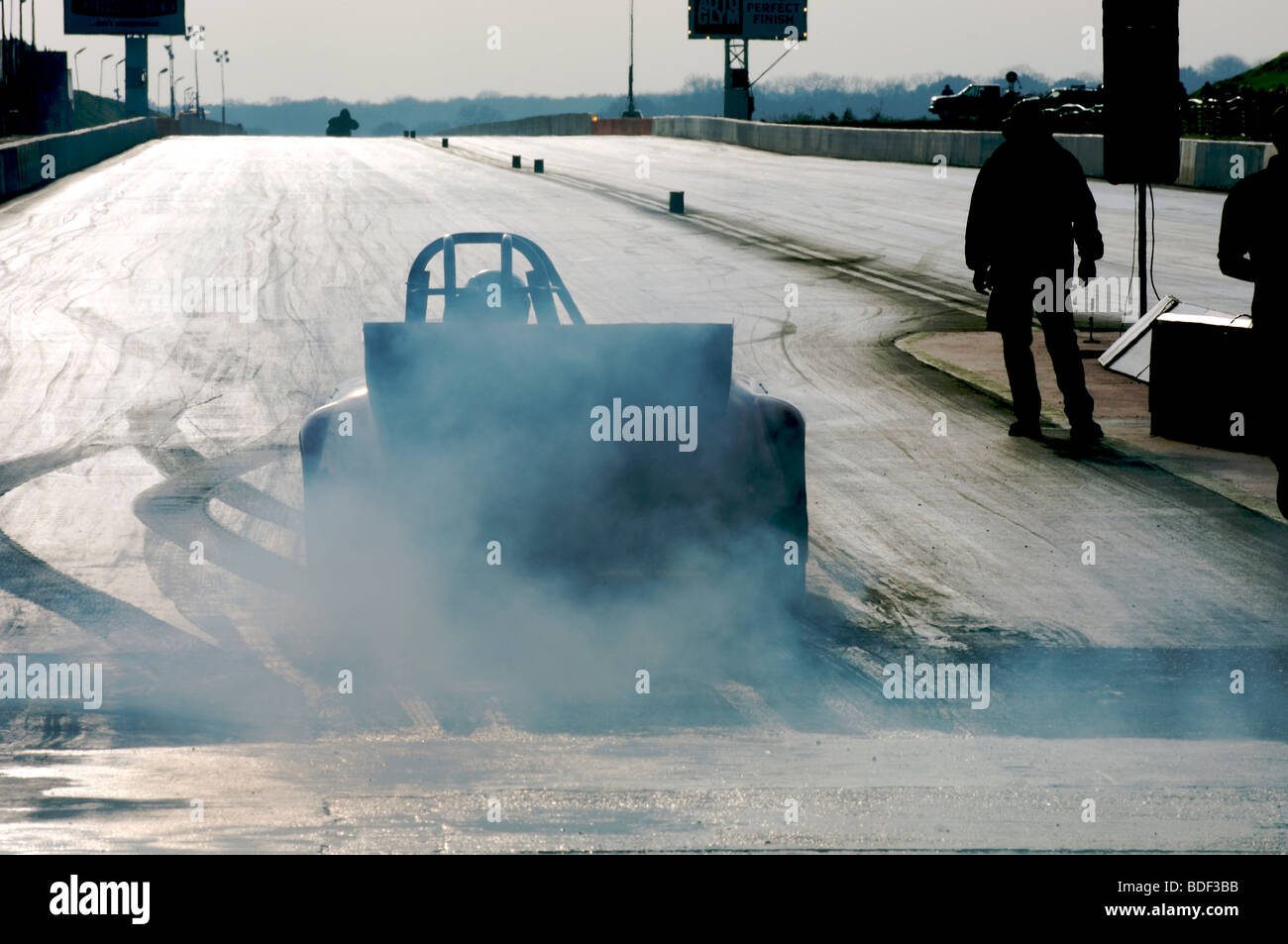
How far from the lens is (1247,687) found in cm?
527

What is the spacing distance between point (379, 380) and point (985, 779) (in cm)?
266

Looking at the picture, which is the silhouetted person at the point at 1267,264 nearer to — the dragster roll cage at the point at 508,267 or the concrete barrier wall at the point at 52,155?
the dragster roll cage at the point at 508,267

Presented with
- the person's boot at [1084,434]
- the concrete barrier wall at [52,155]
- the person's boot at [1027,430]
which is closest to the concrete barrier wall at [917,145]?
the person's boot at [1027,430]

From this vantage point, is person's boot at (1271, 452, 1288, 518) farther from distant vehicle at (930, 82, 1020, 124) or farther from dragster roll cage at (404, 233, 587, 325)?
distant vehicle at (930, 82, 1020, 124)

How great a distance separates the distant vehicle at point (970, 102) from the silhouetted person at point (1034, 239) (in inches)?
2233

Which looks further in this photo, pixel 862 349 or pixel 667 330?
pixel 862 349

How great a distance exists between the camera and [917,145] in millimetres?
47875

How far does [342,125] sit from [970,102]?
47042 mm

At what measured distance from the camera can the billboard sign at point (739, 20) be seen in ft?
270

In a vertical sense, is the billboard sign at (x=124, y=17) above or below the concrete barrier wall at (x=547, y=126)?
above

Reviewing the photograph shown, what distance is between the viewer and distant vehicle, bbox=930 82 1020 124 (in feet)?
217
